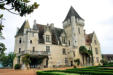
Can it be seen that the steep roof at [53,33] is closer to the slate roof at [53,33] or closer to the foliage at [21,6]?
the slate roof at [53,33]

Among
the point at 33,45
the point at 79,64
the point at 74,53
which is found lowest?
the point at 79,64

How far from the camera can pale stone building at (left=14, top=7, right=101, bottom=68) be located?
32438mm

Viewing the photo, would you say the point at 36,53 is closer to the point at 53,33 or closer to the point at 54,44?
the point at 54,44

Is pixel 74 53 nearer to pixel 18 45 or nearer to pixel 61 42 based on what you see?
pixel 61 42

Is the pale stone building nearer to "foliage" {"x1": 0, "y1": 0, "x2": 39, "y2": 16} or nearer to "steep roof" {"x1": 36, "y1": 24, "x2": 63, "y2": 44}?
"steep roof" {"x1": 36, "y1": 24, "x2": 63, "y2": 44}

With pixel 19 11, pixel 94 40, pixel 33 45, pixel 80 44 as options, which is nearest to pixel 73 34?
pixel 80 44

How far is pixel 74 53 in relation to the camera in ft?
124

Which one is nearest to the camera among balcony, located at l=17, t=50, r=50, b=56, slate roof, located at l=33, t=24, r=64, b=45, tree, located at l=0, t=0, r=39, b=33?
tree, located at l=0, t=0, r=39, b=33

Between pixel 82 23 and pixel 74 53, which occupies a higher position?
pixel 82 23

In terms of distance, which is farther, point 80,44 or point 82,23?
point 82,23

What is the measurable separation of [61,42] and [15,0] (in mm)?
31784


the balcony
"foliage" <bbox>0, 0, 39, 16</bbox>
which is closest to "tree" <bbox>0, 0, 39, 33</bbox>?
"foliage" <bbox>0, 0, 39, 16</bbox>

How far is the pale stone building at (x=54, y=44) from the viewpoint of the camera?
3244cm

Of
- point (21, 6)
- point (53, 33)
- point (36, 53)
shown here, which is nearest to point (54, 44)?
point (53, 33)
